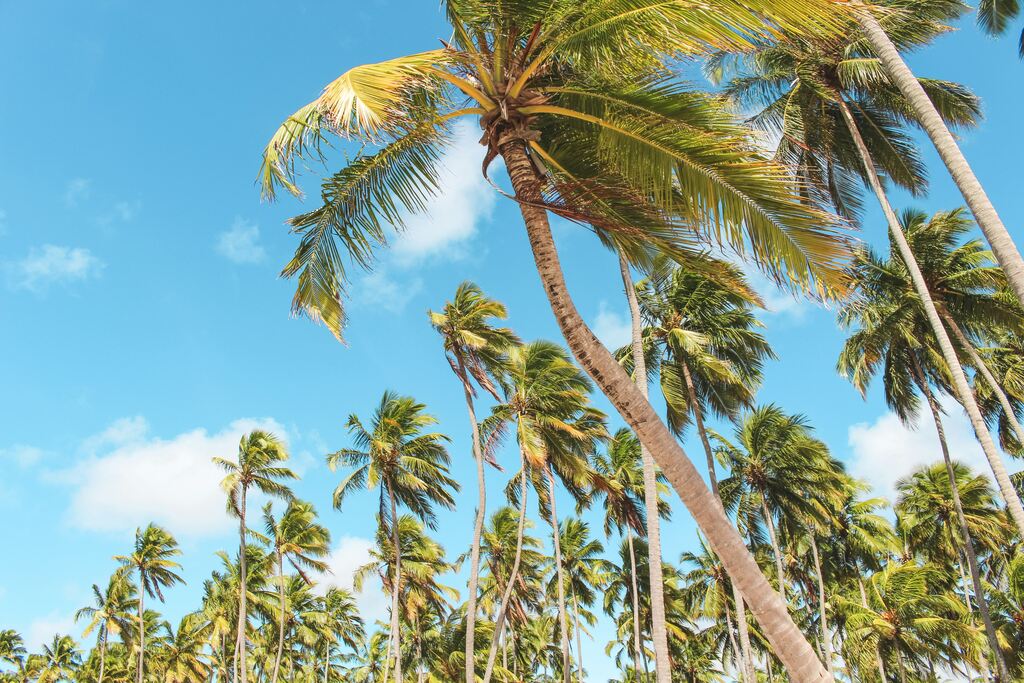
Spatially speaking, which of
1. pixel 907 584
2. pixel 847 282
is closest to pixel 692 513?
pixel 847 282

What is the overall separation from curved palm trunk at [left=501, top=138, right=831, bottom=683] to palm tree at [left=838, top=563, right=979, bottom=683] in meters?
27.2

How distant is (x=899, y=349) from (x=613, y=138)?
67.9ft

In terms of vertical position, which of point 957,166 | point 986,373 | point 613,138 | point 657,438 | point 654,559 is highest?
point 986,373

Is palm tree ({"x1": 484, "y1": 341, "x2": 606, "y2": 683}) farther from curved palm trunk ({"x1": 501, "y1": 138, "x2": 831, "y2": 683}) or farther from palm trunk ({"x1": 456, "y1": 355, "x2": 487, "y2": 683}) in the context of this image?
curved palm trunk ({"x1": 501, "y1": 138, "x2": 831, "y2": 683})

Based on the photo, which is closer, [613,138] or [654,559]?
[613,138]

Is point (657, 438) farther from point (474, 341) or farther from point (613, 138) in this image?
point (474, 341)

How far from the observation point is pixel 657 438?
15.1 feet

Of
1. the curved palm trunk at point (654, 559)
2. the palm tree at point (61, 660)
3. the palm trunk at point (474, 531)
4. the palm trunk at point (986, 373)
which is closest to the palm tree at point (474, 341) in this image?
the palm trunk at point (474, 531)

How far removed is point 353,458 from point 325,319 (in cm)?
2031

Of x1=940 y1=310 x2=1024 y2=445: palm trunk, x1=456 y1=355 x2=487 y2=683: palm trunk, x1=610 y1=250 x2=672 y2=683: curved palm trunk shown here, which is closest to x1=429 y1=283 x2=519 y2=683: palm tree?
x1=456 y1=355 x2=487 y2=683: palm trunk

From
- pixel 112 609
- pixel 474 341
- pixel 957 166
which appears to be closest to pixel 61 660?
pixel 112 609

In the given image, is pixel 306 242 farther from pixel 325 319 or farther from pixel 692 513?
pixel 692 513

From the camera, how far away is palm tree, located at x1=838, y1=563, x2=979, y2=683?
25.9 metres

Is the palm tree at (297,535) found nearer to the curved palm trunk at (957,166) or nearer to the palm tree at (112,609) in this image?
the palm tree at (112,609)
